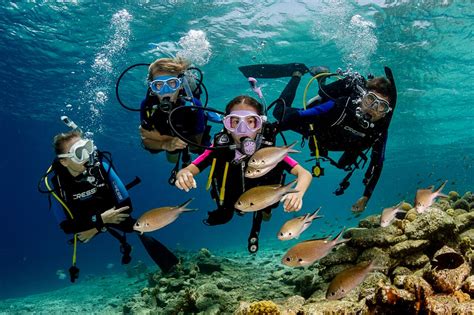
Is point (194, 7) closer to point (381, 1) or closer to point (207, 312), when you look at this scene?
point (381, 1)

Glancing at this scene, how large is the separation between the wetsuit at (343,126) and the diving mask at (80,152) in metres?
3.79

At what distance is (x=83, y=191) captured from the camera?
6723 mm

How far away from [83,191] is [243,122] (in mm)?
3964

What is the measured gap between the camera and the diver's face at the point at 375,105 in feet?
21.6

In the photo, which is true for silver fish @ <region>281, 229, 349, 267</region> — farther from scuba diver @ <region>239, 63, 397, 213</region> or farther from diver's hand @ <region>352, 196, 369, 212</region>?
diver's hand @ <region>352, 196, 369, 212</region>

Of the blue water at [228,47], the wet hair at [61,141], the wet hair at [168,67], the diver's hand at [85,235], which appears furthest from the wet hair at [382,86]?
the blue water at [228,47]

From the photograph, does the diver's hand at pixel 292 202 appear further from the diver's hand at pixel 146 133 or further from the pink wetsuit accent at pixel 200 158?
the diver's hand at pixel 146 133

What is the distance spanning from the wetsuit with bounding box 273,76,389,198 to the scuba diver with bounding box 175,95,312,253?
1409 mm

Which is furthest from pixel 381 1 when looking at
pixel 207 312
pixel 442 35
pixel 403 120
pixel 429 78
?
pixel 403 120

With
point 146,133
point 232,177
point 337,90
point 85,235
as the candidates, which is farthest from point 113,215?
point 337,90

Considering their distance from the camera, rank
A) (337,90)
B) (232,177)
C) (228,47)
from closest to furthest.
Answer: (232,177) < (337,90) < (228,47)

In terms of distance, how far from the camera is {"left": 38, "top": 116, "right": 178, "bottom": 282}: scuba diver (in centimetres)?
641

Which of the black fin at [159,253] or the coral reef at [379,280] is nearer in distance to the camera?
the coral reef at [379,280]

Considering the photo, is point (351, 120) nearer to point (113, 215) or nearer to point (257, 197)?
point (257, 197)
